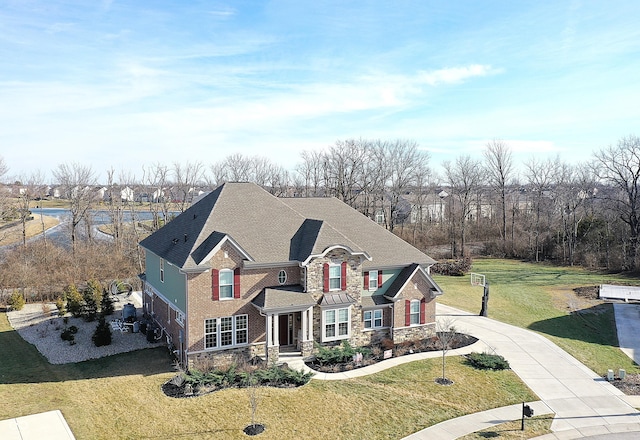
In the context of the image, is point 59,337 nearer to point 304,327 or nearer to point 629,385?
point 304,327

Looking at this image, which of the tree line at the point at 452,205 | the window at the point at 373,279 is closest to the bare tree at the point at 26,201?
the tree line at the point at 452,205

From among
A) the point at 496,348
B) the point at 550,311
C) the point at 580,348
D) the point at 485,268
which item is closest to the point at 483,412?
the point at 496,348

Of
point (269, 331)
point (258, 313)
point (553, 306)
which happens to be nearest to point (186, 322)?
point (258, 313)

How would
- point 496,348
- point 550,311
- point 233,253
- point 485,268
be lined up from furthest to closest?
point 485,268
point 550,311
point 496,348
point 233,253

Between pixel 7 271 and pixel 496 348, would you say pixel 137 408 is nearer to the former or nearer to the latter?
pixel 496 348

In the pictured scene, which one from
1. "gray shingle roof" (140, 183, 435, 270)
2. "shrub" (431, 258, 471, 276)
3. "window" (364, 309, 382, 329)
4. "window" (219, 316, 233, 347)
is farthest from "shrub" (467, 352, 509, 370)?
"shrub" (431, 258, 471, 276)
